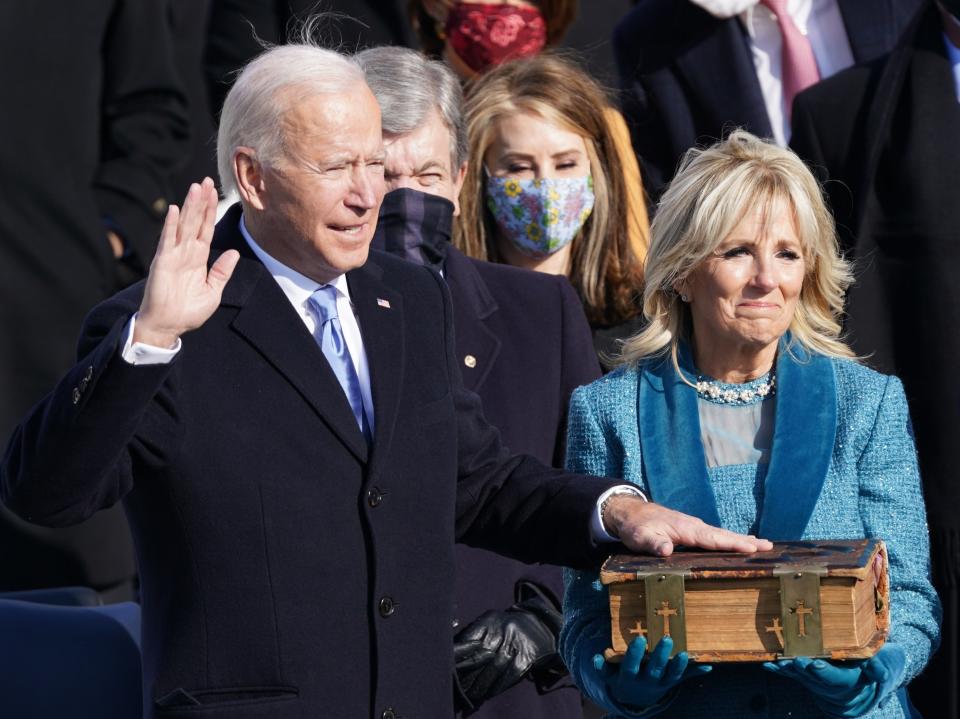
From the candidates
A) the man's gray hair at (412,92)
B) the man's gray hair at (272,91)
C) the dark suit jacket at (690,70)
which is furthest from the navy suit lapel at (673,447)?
the dark suit jacket at (690,70)

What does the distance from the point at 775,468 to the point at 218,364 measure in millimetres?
1116

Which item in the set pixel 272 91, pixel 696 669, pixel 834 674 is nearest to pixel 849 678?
pixel 834 674

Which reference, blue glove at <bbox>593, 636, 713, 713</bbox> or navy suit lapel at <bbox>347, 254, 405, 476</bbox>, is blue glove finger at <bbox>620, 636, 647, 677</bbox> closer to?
blue glove at <bbox>593, 636, 713, 713</bbox>

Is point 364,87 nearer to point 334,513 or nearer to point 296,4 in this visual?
point 334,513

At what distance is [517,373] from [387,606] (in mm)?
1220

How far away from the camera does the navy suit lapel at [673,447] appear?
3.54m

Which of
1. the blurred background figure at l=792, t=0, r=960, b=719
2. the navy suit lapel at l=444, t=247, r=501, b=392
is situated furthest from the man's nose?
the blurred background figure at l=792, t=0, r=960, b=719

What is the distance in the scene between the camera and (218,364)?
10.3 ft

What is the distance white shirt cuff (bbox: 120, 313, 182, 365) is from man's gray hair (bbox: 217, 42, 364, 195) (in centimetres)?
53

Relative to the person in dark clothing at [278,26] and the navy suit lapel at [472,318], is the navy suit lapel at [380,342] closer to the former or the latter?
the navy suit lapel at [472,318]

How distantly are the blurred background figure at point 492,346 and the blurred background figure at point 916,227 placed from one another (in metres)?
0.79

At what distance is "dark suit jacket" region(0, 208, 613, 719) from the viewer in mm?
3045

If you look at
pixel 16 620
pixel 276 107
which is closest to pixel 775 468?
pixel 276 107

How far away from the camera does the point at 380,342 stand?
10.9 feet
